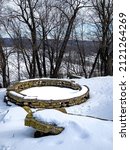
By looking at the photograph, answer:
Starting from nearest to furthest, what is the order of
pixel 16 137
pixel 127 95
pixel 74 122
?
1. pixel 127 95
2. pixel 74 122
3. pixel 16 137

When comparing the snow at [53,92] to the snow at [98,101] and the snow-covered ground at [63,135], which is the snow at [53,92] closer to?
the snow at [98,101]

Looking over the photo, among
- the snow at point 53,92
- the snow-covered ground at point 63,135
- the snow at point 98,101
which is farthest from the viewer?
the snow at point 53,92

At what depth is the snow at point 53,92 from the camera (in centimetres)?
1487

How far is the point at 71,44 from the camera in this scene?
29781 mm

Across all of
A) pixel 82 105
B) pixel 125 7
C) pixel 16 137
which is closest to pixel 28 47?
pixel 82 105

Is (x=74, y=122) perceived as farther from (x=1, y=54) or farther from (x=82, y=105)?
(x=1, y=54)

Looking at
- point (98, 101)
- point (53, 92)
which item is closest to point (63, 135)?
point (98, 101)

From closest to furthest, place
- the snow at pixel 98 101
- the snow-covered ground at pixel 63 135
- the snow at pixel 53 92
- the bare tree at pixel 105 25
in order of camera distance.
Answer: the snow-covered ground at pixel 63 135 → the snow at pixel 98 101 → the snow at pixel 53 92 → the bare tree at pixel 105 25

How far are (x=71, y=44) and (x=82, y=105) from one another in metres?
15.8

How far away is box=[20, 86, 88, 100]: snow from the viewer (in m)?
14.9

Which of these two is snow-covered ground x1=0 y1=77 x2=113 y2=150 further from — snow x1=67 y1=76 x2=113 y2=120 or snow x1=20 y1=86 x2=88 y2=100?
snow x1=20 y1=86 x2=88 y2=100

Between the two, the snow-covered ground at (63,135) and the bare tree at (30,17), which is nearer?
the snow-covered ground at (63,135)

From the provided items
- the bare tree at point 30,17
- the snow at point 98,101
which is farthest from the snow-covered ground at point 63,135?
the bare tree at point 30,17

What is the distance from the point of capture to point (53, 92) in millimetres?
16062
